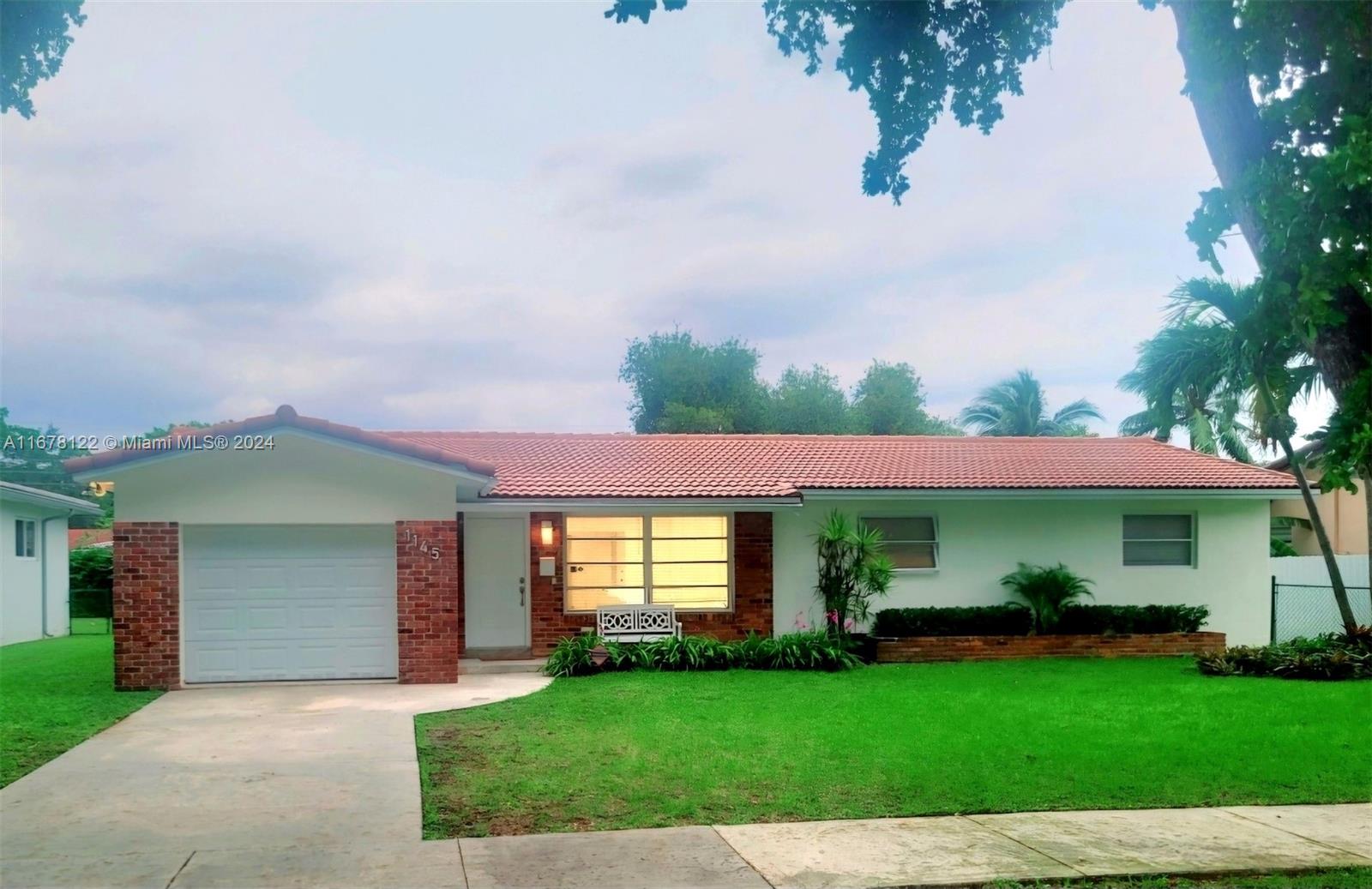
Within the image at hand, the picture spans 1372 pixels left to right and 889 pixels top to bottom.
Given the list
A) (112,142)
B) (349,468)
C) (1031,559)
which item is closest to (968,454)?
(1031,559)

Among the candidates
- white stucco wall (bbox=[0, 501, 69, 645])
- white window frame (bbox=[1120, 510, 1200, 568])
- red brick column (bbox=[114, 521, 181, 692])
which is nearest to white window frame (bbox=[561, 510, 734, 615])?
red brick column (bbox=[114, 521, 181, 692])

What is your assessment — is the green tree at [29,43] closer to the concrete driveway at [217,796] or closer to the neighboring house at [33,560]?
the concrete driveway at [217,796]

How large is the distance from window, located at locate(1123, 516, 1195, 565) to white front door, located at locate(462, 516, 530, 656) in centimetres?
1084

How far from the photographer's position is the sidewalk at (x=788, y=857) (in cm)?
652

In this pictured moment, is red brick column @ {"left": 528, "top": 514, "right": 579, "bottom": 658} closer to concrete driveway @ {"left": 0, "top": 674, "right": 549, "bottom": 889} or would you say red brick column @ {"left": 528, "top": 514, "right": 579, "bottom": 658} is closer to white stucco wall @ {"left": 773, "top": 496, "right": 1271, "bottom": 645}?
white stucco wall @ {"left": 773, "top": 496, "right": 1271, "bottom": 645}

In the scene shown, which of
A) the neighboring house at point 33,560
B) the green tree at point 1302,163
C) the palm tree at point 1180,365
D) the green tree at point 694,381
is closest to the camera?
the green tree at point 1302,163

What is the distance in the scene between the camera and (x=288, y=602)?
15242mm

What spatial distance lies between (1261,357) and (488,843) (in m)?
5.67

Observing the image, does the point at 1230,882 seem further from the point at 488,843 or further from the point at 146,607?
the point at 146,607

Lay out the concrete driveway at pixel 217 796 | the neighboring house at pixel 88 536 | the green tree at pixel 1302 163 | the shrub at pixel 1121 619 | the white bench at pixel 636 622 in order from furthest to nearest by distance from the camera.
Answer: the neighboring house at pixel 88 536 → the shrub at pixel 1121 619 → the white bench at pixel 636 622 → the concrete driveway at pixel 217 796 → the green tree at pixel 1302 163

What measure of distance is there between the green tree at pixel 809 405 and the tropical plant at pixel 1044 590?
29803mm

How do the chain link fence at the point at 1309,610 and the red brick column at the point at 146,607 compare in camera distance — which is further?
the chain link fence at the point at 1309,610

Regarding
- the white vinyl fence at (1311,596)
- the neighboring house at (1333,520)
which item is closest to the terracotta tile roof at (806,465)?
the white vinyl fence at (1311,596)

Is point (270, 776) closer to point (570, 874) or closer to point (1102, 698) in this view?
point (570, 874)
